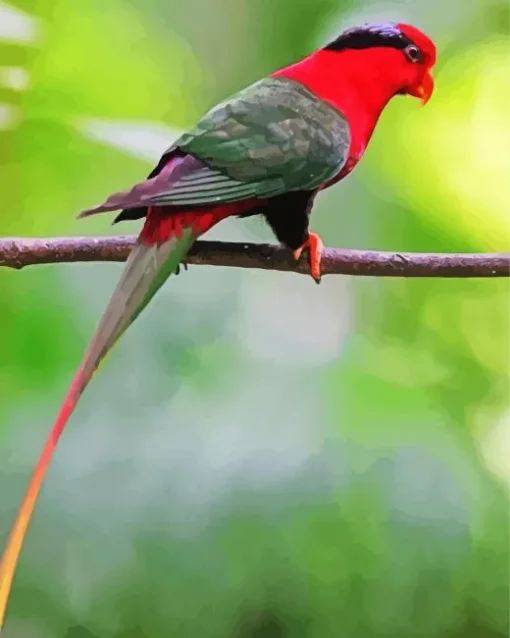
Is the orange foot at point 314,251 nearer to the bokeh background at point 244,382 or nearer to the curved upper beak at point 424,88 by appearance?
the bokeh background at point 244,382

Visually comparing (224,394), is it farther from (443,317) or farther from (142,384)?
(443,317)

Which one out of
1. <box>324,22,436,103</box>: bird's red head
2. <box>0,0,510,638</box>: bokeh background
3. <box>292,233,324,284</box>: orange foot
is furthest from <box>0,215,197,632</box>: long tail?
<box>324,22,436,103</box>: bird's red head

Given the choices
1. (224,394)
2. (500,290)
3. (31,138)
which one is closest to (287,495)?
(224,394)

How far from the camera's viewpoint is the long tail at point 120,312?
29.6 inches

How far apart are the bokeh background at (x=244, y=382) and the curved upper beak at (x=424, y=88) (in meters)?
0.02

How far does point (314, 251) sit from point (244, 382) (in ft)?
0.60

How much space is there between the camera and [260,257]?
900mm

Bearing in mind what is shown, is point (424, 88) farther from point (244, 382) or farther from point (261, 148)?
point (244, 382)

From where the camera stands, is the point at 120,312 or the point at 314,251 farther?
the point at 314,251

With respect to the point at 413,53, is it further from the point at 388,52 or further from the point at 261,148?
the point at 261,148

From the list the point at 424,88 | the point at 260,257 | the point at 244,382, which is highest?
the point at 424,88

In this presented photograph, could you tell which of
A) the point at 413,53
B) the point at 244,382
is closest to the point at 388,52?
the point at 413,53

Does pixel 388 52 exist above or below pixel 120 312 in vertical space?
above

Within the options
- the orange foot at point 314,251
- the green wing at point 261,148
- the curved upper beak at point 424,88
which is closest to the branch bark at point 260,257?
the orange foot at point 314,251
